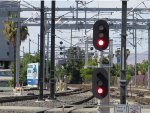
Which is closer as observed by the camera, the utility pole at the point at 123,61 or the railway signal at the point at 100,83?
the railway signal at the point at 100,83

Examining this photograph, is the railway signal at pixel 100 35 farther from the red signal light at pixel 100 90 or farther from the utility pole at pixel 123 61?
the red signal light at pixel 100 90

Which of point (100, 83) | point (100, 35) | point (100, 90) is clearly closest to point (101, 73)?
point (100, 83)

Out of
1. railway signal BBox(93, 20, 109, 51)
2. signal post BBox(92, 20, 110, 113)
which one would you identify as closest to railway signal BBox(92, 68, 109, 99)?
signal post BBox(92, 20, 110, 113)

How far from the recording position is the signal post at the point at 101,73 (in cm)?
1222

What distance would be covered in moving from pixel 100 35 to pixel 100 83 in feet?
3.70

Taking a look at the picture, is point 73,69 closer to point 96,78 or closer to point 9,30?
point 9,30

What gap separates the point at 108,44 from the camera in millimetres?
12469

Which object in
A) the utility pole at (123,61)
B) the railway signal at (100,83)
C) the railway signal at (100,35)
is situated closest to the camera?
the railway signal at (100,83)

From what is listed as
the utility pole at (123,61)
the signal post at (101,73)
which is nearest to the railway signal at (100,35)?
the signal post at (101,73)

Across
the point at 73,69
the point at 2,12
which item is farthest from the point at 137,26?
the point at 73,69

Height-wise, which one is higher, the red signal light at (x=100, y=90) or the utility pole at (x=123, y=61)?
the utility pole at (x=123, y=61)

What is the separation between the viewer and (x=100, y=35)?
1244 centimetres

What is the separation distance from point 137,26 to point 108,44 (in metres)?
53.3

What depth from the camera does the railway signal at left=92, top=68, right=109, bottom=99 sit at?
1221 centimetres
